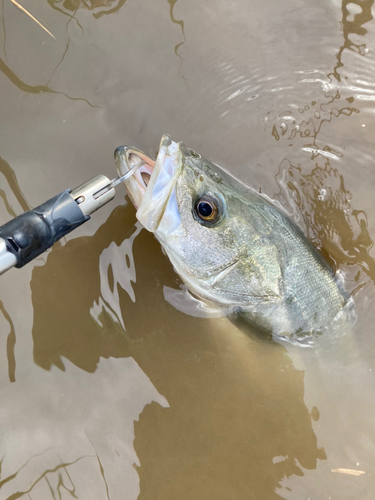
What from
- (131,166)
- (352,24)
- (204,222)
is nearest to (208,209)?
(204,222)

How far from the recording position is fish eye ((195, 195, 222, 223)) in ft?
6.79

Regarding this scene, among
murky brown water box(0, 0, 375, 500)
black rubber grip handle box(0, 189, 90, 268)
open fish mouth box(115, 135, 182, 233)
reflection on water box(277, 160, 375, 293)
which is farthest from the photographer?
reflection on water box(277, 160, 375, 293)

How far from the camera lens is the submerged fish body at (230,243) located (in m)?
2.04

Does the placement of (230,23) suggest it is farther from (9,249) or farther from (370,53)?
(9,249)

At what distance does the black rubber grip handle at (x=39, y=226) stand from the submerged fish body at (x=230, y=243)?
0.48 metres

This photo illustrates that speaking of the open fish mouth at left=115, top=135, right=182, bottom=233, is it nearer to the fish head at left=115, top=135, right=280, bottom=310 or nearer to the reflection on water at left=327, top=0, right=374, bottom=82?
the fish head at left=115, top=135, right=280, bottom=310

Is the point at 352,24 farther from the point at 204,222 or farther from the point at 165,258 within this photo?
the point at 165,258

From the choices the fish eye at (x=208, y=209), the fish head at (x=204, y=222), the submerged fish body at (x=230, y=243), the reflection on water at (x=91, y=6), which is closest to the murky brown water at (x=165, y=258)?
the reflection on water at (x=91, y=6)

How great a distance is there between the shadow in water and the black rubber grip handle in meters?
0.83

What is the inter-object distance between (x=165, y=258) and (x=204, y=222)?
52cm

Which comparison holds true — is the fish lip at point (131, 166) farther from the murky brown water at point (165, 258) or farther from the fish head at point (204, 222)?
the murky brown water at point (165, 258)

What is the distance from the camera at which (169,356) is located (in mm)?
2496

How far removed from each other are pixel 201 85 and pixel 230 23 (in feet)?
1.60

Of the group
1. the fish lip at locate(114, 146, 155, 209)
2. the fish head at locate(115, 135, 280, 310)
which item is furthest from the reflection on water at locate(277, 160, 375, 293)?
the fish lip at locate(114, 146, 155, 209)
